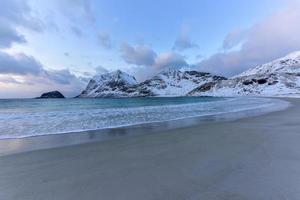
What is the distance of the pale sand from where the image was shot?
396cm

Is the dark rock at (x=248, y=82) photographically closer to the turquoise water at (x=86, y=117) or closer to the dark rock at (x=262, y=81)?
the dark rock at (x=262, y=81)

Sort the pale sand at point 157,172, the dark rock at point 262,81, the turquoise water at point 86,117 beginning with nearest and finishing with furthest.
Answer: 1. the pale sand at point 157,172
2. the turquoise water at point 86,117
3. the dark rock at point 262,81

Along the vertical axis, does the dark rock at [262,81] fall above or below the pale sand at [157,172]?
above

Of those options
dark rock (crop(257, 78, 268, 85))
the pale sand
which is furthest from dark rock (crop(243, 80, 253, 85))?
the pale sand

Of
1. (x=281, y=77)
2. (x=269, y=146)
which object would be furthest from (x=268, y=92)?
(x=269, y=146)

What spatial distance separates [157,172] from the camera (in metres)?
5.12

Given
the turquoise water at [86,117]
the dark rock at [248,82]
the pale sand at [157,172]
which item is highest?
the dark rock at [248,82]

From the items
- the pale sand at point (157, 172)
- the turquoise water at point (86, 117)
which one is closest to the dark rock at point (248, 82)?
the turquoise water at point (86, 117)

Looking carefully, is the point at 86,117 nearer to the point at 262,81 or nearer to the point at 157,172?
the point at 157,172

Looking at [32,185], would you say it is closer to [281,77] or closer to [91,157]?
[91,157]

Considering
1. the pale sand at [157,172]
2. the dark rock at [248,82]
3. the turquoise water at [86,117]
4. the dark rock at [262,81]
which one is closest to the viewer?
the pale sand at [157,172]

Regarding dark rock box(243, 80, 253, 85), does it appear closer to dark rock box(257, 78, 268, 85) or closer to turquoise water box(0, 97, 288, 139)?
dark rock box(257, 78, 268, 85)

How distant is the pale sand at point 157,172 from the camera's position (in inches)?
156

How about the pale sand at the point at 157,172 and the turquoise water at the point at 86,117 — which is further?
the turquoise water at the point at 86,117
